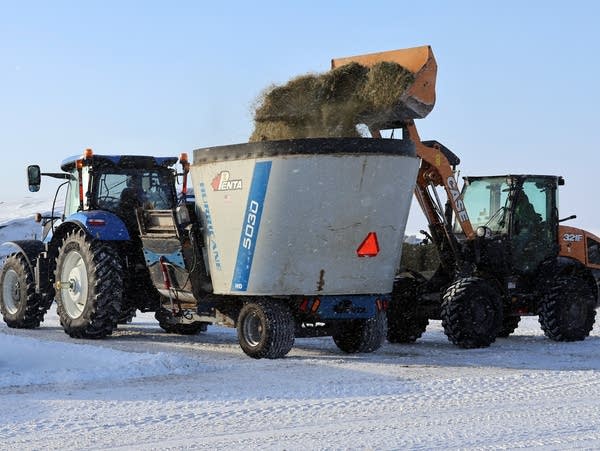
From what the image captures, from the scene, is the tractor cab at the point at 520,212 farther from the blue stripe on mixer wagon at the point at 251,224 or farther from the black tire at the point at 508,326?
the blue stripe on mixer wagon at the point at 251,224

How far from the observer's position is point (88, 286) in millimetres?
12211

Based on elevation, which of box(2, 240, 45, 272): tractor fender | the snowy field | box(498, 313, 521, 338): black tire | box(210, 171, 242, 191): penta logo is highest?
box(210, 171, 242, 191): penta logo

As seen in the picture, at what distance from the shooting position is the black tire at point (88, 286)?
12102mm

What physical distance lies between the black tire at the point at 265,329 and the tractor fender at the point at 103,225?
2.51m

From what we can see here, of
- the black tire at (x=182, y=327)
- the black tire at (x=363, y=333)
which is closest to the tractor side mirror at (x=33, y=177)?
the black tire at (x=182, y=327)

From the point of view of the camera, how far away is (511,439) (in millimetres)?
6199

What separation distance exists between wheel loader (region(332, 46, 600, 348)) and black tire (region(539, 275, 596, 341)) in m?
0.01

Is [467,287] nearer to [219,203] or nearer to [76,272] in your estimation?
[219,203]

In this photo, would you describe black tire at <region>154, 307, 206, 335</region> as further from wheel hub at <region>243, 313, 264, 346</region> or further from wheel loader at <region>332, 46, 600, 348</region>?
wheel hub at <region>243, 313, 264, 346</region>

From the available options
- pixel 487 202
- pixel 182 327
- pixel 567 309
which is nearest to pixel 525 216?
pixel 487 202

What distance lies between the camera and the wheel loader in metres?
11.8

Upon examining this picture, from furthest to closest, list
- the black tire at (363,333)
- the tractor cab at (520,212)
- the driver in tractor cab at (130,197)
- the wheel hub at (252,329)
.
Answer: the tractor cab at (520,212)
the driver in tractor cab at (130,197)
the black tire at (363,333)
the wheel hub at (252,329)

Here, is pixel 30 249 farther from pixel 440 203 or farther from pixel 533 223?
pixel 533 223

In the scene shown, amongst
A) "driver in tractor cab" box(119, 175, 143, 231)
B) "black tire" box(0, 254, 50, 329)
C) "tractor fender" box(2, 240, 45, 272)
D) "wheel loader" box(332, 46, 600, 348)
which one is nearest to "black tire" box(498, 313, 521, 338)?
"wheel loader" box(332, 46, 600, 348)
